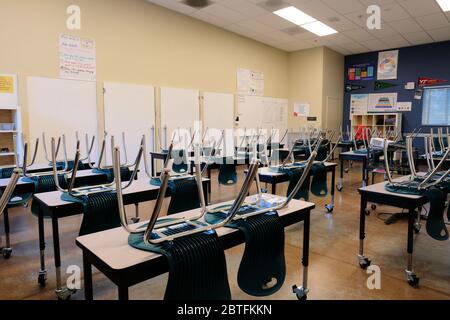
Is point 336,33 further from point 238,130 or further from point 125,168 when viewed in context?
point 125,168

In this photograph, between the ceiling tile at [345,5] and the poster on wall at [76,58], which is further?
the ceiling tile at [345,5]

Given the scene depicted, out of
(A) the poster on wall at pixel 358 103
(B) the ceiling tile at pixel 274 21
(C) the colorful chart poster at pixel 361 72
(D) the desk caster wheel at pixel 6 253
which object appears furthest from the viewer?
(A) the poster on wall at pixel 358 103

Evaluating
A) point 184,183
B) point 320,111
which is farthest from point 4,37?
point 320,111

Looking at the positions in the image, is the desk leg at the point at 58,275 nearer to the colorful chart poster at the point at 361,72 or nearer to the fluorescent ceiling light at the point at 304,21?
the fluorescent ceiling light at the point at 304,21

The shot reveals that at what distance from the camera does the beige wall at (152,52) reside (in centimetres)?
443

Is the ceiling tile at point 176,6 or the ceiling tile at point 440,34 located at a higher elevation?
the ceiling tile at point 176,6

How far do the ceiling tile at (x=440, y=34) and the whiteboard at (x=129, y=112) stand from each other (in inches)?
253

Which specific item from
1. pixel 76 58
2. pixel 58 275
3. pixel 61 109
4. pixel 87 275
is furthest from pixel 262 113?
pixel 87 275

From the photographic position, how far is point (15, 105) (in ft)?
14.2

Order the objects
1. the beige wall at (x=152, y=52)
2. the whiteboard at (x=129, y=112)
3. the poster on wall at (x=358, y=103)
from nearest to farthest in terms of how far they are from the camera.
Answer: the beige wall at (x=152, y=52) < the whiteboard at (x=129, y=112) < the poster on wall at (x=358, y=103)

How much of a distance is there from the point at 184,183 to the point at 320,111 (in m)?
7.14

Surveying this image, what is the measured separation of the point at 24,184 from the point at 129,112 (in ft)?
10.8

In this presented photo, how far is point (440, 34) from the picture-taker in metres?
7.46

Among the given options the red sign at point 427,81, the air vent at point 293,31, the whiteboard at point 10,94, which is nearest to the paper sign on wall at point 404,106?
the red sign at point 427,81
